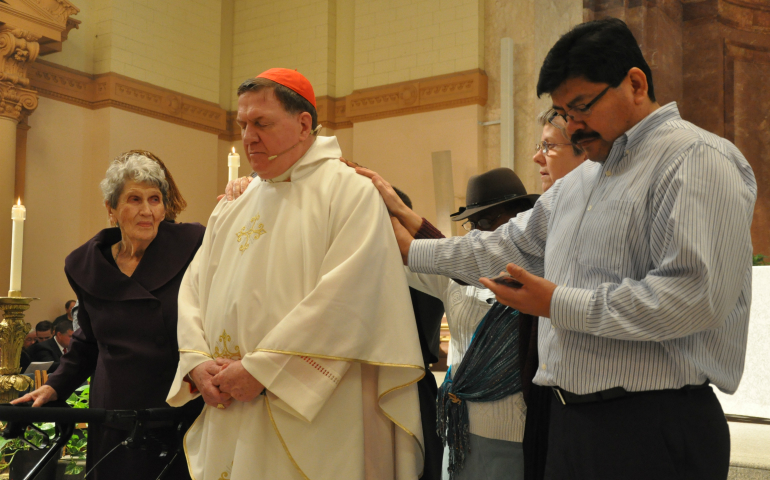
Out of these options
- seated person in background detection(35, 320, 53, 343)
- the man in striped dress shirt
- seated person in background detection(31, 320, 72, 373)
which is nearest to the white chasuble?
the man in striped dress shirt

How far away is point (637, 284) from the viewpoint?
141cm

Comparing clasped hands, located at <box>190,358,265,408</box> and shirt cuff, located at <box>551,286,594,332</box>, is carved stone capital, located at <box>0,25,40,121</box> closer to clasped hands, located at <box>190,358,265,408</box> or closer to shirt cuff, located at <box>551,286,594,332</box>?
clasped hands, located at <box>190,358,265,408</box>

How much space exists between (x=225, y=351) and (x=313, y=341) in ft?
1.09

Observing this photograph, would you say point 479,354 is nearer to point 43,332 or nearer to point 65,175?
point 43,332

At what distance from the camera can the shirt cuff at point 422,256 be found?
203 cm

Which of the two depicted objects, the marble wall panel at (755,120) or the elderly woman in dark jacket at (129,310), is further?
the marble wall panel at (755,120)

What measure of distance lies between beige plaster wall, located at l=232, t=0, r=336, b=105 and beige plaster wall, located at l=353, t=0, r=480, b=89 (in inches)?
19.2

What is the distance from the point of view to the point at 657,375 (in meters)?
1.43

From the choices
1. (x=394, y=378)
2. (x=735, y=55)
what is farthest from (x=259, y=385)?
(x=735, y=55)

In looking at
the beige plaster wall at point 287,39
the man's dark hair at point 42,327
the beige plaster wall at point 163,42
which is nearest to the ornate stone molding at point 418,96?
the beige plaster wall at point 287,39

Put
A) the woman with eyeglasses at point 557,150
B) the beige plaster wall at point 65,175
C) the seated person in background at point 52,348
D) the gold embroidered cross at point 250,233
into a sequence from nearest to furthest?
the gold embroidered cross at point 250,233 < the woman with eyeglasses at point 557,150 < the seated person in background at point 52,348 < the beige plaster wall at point 65,175

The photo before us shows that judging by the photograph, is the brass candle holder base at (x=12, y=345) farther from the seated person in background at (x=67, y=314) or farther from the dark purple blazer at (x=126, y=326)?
the seated person in background at (x=67, y=314)

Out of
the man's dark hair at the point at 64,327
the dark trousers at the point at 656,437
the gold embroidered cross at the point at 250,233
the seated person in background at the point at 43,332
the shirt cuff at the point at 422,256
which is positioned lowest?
the seated person in background at the point at 43,332

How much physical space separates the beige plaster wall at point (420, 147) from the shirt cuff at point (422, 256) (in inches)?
271
